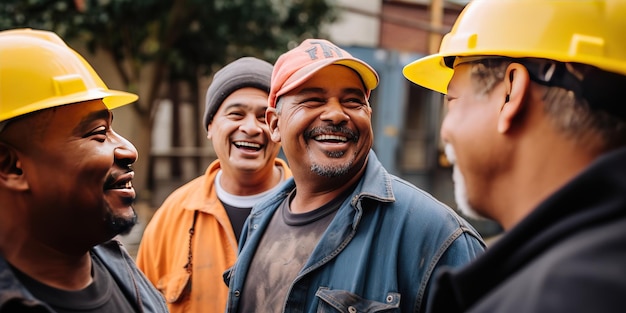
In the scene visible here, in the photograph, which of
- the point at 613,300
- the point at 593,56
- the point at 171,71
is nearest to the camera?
the point at 613,300

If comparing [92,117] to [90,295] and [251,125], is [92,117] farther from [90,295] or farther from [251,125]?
[251,125]

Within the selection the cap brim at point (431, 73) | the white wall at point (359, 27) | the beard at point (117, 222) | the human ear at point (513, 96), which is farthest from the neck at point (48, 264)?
the white wall at point (359, 27)

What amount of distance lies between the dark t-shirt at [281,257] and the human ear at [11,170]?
3.54ft

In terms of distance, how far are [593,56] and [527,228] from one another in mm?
440

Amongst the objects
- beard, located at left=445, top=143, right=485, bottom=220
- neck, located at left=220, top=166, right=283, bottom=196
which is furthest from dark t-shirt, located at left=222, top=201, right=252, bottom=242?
beard, located at left=445, top=143, right=485, bottom=220

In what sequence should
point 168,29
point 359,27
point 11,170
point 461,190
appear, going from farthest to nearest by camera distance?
point 359,27, point 168,29, point 11,170, point 461,190

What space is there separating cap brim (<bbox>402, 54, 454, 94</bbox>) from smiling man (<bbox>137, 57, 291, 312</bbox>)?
136 cm

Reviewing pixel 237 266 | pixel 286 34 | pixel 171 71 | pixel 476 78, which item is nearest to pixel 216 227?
pixel 237 266

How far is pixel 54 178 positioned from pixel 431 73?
1.32m

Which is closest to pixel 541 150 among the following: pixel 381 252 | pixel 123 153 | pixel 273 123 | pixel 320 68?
pixel 381 252

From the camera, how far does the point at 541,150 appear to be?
1.30 meters

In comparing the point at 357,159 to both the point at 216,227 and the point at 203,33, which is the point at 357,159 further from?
the point at 203,33

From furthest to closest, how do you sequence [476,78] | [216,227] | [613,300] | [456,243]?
[216,227] < [456,243] < [476,78] < [613,300]

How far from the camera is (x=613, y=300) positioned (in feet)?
3.06
